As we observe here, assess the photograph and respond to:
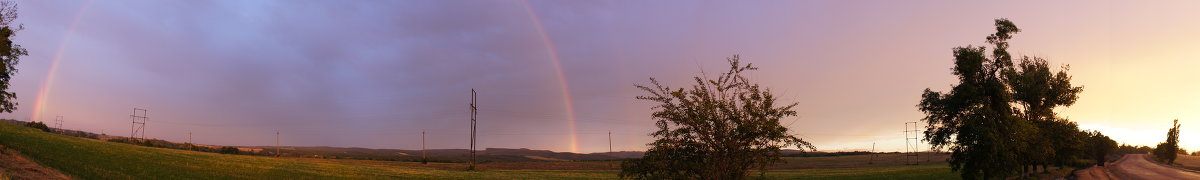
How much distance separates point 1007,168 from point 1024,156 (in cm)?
489

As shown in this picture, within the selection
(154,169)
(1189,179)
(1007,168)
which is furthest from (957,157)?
(154,169)

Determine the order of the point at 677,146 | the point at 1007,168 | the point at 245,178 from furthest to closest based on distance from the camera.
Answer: the point at 1007,168
the point at 245,178
the point at 677,146

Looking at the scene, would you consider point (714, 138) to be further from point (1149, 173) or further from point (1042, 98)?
point (1149, 173)

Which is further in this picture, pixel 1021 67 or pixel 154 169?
pixel 1021 67

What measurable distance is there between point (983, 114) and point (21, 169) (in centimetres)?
4636

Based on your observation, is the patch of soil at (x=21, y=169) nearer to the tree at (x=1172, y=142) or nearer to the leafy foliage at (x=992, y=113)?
the leafy foliage at (x=992, y=113)

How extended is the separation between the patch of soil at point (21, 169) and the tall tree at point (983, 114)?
1709 inches

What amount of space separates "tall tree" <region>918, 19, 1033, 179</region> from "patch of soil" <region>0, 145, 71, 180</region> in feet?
142

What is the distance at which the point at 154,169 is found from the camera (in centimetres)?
3766

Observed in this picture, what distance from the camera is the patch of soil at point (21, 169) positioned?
23.9 m

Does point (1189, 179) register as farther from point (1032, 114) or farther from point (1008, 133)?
point (1008, 133)

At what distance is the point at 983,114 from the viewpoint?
37438mm

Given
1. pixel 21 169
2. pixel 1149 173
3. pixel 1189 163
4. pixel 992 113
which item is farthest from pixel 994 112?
pixel 1189 163

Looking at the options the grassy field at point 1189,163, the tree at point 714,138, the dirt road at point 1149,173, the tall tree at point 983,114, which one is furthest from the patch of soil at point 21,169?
the grassy field at point 1189,163
